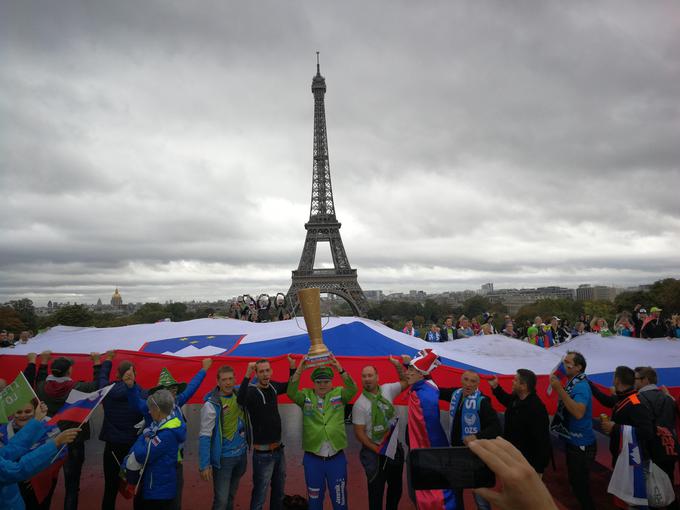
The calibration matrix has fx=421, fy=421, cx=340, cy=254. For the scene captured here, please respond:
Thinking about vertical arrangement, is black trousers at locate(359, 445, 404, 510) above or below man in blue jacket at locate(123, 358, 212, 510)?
below

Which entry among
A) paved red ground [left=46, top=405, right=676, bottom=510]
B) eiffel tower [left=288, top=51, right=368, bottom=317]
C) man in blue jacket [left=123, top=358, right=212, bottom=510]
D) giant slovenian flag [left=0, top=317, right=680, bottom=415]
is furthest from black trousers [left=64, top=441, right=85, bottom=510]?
eiffel tower [left=288, top=51, right=368, bottom=317]

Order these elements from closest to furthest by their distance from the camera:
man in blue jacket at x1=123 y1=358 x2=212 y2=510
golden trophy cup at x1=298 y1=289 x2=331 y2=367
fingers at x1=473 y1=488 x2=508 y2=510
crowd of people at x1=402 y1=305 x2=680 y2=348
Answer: fingers at x1=473 y1=488 x2=508 y2=510
golden trophy cup at x1=298 y1=289 x2=331 y2=367
man in blue jacket at x1=123 y1=358 x2=212 y2=510
crowd of people at x1=402 y1=305 x2=680 y2=348

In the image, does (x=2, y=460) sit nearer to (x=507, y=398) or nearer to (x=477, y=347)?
(x=507, y=398)

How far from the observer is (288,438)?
23.2 ft

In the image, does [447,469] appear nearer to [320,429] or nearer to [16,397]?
[320,429]

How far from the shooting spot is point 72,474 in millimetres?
4457

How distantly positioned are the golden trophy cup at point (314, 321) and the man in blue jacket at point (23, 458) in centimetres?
180

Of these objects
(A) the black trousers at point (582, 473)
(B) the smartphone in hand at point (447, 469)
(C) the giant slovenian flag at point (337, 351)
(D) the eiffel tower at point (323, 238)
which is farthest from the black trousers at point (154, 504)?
(D) the eiffel tower at point (323, 238)

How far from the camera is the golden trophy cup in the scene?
12.0ft

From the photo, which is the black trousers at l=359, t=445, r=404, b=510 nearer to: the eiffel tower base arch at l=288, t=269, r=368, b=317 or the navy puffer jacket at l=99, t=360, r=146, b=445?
the navy puffer jacket at l=99, t=360, r=146, b=445

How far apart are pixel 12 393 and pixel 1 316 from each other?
47.7 meters

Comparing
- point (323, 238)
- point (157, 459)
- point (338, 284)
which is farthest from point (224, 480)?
point (323, 238)

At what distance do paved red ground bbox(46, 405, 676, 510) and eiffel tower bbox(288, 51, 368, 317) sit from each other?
3303 centimetres

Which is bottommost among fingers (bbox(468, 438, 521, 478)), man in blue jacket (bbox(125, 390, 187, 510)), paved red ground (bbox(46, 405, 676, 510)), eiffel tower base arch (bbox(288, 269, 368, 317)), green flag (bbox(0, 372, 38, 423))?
paved red ground (bbox(46, 405, 676, 510))
